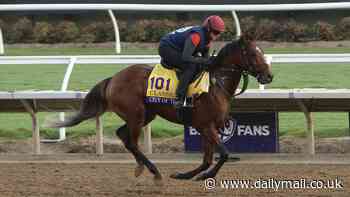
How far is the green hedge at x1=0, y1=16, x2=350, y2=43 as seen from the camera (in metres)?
15.1

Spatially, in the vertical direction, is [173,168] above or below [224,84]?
below

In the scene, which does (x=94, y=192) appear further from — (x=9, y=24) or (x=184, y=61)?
(x=9, y=24)

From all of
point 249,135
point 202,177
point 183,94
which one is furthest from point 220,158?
point 249,135

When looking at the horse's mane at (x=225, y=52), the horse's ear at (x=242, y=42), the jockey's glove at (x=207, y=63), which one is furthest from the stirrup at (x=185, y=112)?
the horse's ear at (x=242, y=42)

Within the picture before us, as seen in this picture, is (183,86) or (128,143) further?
(128,143)

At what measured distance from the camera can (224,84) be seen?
7.81m

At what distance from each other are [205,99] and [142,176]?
1.07 m

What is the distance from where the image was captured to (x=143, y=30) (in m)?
15.7

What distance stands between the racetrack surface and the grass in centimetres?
94

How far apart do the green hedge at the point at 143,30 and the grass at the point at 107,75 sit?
20.7 inches

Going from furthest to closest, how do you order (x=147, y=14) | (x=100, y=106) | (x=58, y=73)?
(x=147, y=14) < (x=58, y=73) < (x=100, y=106)

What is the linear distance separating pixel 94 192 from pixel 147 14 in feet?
33.3

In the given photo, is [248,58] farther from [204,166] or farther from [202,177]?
[202,177]

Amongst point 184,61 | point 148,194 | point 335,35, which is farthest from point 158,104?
point 335,35
